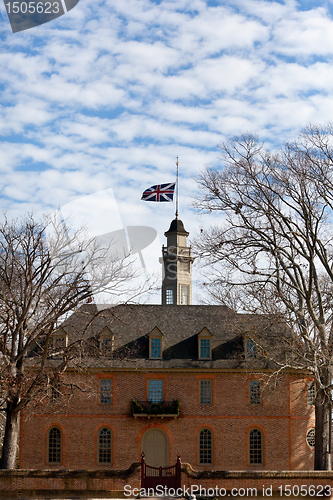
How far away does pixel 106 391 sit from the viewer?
3297cm

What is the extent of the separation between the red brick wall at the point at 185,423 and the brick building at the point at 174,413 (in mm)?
57

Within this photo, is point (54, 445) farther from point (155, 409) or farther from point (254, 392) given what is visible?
point (254, 392)

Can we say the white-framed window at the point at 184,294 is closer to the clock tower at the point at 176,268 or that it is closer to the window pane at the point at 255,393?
the clock tower at the point at 176,268

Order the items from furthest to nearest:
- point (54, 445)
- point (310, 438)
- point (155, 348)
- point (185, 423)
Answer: point (155, 348) < point (310, 438) < point (185, 423) < point (54, 445)

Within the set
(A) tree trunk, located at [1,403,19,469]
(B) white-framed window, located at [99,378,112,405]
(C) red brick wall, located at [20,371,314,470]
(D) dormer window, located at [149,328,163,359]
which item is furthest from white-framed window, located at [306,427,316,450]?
(A) tree trunk, located at [1,403,19,469]

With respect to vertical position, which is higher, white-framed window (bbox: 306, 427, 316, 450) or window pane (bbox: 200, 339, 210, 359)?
window pane (bbox: 200, 339, 210, 359)

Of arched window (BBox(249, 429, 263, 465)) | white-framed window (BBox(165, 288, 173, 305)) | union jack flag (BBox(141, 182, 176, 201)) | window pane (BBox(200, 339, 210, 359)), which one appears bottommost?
arched window (BBox(249, 429, 263, 465))

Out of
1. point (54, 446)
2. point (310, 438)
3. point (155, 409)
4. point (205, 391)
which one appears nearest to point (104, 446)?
point (54, 446)

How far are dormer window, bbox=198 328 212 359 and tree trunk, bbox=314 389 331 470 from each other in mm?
9141

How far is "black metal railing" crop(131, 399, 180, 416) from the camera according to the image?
3209cm

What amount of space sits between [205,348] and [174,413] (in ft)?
14.0

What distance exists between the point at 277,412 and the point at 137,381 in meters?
8.35

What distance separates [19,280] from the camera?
2530 cm

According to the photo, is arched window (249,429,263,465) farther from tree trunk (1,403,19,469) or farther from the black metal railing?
tree trunk (1,403,19,469)
